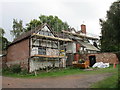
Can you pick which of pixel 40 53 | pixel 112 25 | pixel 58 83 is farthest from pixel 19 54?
pixel 112 25

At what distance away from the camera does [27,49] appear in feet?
86.8

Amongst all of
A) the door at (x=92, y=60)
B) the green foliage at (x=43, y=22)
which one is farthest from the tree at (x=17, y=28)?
the door at (x=92, y=60)

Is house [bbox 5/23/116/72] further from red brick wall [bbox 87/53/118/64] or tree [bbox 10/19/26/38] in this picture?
tree [bbox 10/19/26/38]

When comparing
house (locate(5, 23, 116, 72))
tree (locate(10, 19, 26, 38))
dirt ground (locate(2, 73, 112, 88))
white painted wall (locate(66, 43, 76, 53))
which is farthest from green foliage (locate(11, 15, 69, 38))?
dirt ground (locate(2, 73, 112, 88))

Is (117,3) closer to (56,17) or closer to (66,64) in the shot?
(66,64)

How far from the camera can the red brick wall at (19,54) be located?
26608 mm

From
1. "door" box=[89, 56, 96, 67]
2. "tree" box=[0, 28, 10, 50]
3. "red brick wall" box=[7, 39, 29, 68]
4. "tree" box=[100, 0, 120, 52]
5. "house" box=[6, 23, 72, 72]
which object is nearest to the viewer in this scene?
"tree" box=[100, 0, 120, 52]

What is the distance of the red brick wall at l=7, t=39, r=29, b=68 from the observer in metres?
26.6

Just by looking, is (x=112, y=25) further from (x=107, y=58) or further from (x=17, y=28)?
(x=17, y=28)

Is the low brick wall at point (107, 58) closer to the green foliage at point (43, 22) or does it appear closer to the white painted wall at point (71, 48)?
the white painted wall at point (71, 48)

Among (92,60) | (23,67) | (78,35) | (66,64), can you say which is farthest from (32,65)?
(78,35)

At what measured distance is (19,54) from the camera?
2820 centimetres

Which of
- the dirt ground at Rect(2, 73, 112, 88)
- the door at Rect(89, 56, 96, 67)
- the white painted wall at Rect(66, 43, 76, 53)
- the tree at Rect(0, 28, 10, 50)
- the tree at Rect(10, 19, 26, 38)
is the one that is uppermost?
the tree at Rect(10, 19, 26, 38)

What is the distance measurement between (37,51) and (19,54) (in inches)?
133
